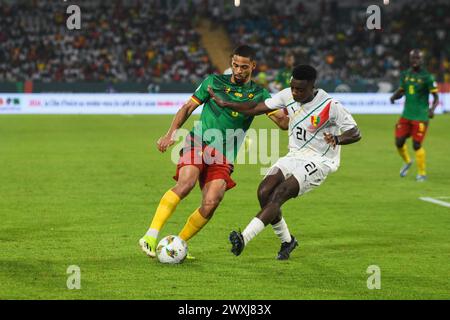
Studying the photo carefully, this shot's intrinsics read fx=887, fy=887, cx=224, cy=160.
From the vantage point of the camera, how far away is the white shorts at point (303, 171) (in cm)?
937

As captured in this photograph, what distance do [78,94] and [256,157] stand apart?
16.0m

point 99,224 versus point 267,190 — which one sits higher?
point 267,190

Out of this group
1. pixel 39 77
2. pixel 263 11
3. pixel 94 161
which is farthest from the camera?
pixel 263 11

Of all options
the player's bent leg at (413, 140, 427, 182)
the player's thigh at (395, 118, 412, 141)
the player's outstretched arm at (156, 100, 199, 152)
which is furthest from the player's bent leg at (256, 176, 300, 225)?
the player's thigh at (395, 118, 412, 141)

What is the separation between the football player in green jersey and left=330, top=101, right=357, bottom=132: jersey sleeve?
589 millimetres

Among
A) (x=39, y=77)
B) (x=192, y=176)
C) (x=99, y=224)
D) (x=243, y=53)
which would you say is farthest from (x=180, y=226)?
(x=39, y=77)

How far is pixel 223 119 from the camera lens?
966 cm

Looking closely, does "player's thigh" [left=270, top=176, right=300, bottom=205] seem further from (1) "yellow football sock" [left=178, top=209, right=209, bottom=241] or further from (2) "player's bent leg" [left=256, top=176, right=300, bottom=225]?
(1) "yellow football sock" [left=178, top=209, right=209, bottom=241]

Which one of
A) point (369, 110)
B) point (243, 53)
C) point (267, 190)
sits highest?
point (243, 53)

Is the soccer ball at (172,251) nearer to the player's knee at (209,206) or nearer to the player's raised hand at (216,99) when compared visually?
the player's knee at (209,206)

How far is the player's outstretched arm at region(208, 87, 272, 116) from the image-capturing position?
950 cm

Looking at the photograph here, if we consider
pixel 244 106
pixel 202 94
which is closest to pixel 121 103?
pixel 202 94

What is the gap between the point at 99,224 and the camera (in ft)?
38.5
